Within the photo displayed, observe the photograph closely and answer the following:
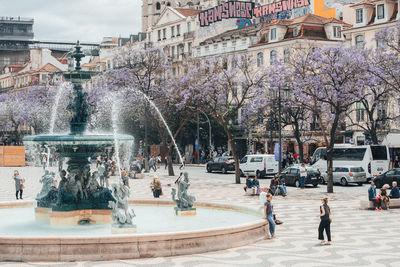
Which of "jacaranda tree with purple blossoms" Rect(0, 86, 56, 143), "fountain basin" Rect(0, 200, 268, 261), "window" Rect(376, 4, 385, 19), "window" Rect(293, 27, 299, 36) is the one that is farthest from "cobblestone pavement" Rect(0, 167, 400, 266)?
Answer: "jacaranda tree with purple blossoms" Rect(0, 86, 56, 143)

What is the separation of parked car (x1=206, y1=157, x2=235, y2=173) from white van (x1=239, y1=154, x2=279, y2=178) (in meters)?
3.72

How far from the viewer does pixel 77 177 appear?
17.6 meters

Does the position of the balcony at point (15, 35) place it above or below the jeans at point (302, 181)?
above

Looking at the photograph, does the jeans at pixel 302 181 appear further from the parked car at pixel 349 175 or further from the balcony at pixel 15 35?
the balcony at pixel 15 35

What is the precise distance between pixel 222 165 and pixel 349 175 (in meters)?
12.4

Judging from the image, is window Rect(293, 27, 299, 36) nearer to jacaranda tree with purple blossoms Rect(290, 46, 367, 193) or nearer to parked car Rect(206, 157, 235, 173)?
parked car Rect(206, 157, 235, 173)

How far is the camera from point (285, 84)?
38.2 meters

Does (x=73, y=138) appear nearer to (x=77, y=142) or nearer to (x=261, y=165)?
(x=77, y=142)

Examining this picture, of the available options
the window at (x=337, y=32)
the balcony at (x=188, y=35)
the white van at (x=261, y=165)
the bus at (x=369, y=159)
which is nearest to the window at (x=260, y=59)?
the window at (x=337, y=32)

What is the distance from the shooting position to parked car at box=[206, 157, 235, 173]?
150ft

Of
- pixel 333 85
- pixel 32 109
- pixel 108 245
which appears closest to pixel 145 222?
pixel 108 245

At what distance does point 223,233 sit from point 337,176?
23728mm

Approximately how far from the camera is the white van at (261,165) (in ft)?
135

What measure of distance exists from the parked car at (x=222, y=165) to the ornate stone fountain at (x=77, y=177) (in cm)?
2801
